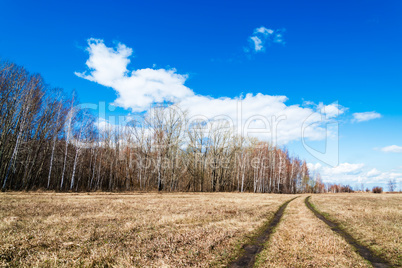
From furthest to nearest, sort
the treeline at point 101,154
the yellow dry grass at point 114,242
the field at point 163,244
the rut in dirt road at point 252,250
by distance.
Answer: the treeline at point 101,154 < the rut in dirt road at point 252,250 < the field at point 163,244 < the yellow dry grass at point 114,242

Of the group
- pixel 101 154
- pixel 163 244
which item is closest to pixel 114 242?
pixel 163 244

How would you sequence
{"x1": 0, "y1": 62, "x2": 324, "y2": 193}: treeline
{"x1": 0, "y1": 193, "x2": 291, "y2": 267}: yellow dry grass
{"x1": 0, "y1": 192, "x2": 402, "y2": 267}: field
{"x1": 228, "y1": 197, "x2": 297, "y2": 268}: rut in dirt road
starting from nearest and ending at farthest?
{"x1": 0, "y1": 193, "x2": 291, "y2": 267}: yellow dry grass
{"x1": 0, "y1": 192, "x2": 402, "y2": 267}: field
{"x1": 228, "y1": 197, "x2": 297, "y2": 268}: rut in dirt road
{"x1": 0, "y1": 62, "x2": 324, "y2": 193}: treeline

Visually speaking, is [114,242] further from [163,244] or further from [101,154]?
[101,154]

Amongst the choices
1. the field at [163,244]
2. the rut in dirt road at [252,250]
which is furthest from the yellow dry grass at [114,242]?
the rut in dirt road at [252,250]

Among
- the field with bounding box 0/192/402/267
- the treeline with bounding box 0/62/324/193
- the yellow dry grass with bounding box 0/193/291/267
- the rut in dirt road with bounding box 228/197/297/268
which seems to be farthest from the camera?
the treeline with bounding box 0/62/324/193

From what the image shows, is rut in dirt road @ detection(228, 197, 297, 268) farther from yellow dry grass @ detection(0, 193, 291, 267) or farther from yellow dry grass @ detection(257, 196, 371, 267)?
yellow dry grass @ detection(0, 193, 291, 267)

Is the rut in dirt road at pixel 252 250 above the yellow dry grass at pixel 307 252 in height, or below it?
below

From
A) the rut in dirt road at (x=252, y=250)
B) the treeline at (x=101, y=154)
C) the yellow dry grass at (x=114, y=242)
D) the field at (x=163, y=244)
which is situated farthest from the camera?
the treeline at (x=101, y=154)

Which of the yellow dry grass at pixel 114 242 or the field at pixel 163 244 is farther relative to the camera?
the field at pixel 163 244

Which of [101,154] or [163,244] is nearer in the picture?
[163,244]

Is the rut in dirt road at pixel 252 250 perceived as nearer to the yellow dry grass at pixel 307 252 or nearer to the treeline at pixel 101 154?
the yellow dry grass at pixel 307 252

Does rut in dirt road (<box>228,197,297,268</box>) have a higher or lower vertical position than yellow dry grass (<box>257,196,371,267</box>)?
lower

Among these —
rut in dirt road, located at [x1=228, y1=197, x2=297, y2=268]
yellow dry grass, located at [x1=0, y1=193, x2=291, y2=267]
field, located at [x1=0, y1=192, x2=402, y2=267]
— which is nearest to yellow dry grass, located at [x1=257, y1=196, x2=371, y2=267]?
field, located at [x1=0, y1=192, x2=402, y2=267]

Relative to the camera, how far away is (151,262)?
199 inches
